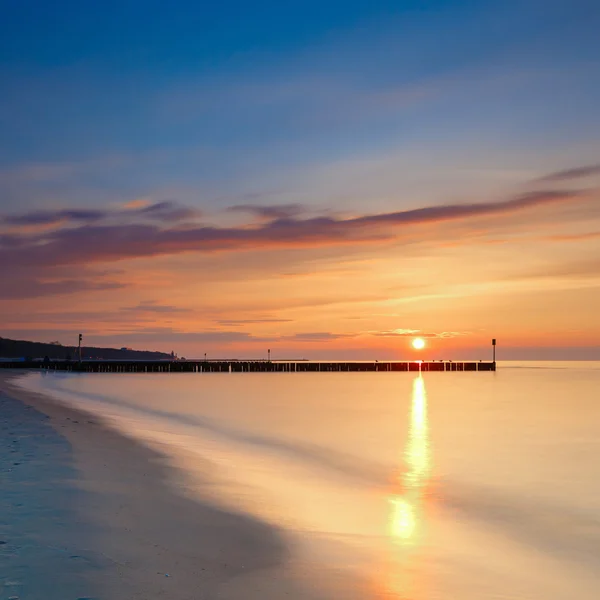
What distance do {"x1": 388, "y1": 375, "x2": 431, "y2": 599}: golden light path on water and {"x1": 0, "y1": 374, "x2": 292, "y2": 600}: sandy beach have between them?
1.62 meters

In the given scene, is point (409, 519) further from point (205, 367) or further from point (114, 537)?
point (205, 367)

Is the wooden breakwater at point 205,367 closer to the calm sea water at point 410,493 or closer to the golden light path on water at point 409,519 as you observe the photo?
the calm sea water at point 410,493

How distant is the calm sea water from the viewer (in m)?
9.04

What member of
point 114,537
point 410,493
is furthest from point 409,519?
point 114,537

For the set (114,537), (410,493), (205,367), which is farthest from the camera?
(205,367)

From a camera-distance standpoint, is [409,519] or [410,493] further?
[410,493]

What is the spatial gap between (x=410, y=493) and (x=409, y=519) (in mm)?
3444

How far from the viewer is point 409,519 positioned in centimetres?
1291

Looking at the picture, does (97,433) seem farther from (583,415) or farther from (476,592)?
(583,415)

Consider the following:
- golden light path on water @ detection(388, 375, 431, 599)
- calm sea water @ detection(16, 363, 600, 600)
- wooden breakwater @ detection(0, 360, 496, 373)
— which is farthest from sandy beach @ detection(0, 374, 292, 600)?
wooden breakwater @ detection(0, 360, 496, 373)

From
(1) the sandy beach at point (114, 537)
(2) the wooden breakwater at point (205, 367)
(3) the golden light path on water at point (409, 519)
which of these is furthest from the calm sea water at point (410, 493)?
(2) the wooden breakwater at point (205, 367)

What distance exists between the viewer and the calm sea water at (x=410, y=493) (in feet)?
29.7

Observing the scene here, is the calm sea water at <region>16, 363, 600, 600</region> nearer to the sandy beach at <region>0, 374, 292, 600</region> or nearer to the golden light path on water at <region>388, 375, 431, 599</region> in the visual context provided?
the golden light path on water at <region>388, 375, 431, 599</region>

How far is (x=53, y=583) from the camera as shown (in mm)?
6738
